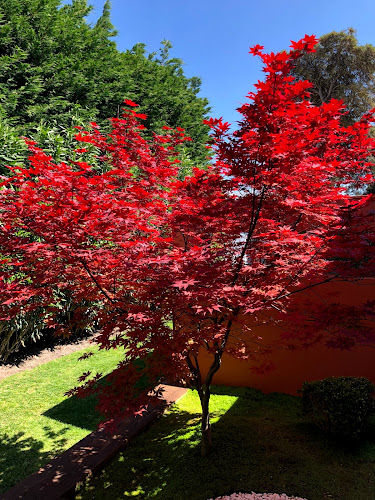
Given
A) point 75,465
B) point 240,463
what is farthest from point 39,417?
point 240,463

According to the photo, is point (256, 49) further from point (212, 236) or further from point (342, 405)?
point (342, 405)

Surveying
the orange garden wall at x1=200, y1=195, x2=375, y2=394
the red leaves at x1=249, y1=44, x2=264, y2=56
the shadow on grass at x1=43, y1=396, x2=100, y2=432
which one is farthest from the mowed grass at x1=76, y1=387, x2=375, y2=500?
the red leaves at x1=249, y1=44, x2=264, y2=56

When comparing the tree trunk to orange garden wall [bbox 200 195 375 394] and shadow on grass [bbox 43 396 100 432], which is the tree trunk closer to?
orange garden wall [bbox 200 195 375 394]

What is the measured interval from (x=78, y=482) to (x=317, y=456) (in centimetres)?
276

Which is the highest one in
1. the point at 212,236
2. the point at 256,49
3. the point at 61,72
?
the point at 61,72

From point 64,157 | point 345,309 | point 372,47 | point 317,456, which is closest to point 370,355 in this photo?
point 317,456

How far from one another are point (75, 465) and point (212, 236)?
123 inches

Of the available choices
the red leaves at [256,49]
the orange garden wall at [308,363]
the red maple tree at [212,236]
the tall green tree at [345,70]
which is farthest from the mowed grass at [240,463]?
the tall green tree at [345,70]

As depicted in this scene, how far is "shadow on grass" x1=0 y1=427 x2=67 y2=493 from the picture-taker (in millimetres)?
3740

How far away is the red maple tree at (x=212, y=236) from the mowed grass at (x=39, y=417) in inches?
60.9

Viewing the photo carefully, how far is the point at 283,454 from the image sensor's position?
12.3ft

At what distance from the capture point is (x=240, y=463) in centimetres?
359

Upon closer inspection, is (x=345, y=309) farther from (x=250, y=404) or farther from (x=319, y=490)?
(x=250, y=404)

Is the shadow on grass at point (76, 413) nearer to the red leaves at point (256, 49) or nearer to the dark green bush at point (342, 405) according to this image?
the dark green bush at point (342, 405)
